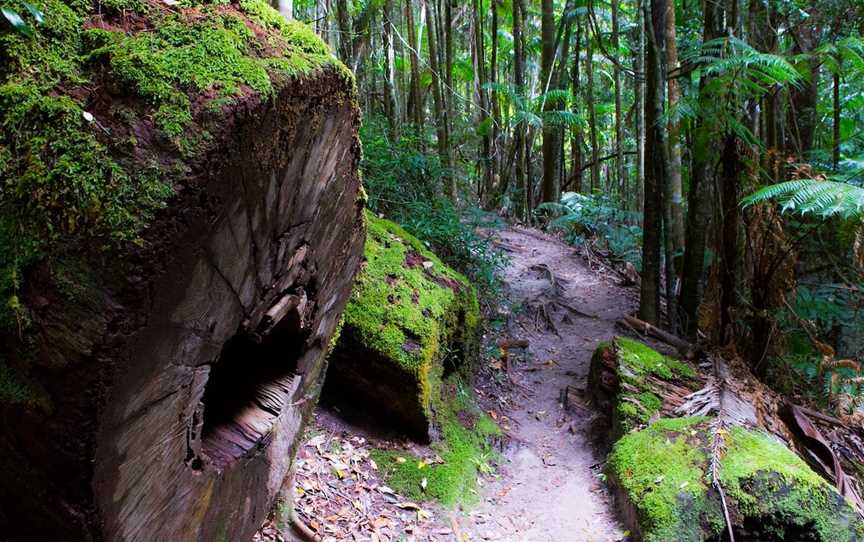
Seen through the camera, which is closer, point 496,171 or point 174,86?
point 174,86

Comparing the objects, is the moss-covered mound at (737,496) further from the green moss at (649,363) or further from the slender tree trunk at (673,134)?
the slender tree trunk at (673,134)

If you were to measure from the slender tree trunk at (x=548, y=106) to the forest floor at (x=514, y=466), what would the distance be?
22.0 ft

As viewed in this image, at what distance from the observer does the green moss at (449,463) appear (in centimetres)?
407

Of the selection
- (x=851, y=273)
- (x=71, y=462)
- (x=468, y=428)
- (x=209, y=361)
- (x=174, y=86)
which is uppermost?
(x=174, y=86)

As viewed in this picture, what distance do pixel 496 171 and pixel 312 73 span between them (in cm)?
1505

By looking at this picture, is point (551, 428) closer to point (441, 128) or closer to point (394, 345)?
point (394, 345)

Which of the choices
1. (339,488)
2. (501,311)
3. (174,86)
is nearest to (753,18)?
(501,311)

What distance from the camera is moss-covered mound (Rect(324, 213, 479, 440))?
4344mm

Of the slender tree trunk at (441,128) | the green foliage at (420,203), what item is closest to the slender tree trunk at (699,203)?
the green foliage at (420,203)

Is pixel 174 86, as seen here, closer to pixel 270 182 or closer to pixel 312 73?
pixel 270 182

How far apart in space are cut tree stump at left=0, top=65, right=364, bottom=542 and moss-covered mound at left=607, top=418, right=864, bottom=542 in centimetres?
270

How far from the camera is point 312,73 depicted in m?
1.91

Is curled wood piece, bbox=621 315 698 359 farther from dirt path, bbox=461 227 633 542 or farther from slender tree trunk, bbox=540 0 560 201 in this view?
slender tree trunk, bbox=540 0 560 201

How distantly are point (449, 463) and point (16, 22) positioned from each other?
3.73 meters
